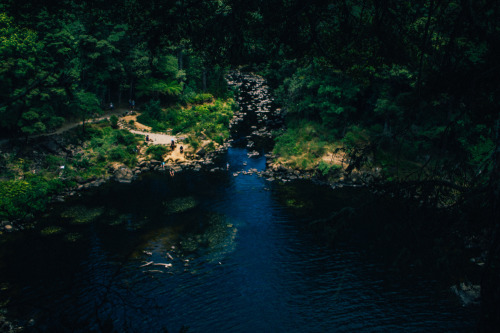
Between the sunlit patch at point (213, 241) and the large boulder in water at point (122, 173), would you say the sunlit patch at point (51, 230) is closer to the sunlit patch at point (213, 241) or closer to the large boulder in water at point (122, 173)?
the large boulder in water at point (122, 173)

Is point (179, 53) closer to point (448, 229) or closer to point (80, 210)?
point (80, 210)

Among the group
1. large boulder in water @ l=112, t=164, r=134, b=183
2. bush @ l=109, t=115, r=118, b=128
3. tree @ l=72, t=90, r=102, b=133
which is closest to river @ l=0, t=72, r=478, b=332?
large boulder in water @ l=112, t=164, r=134, b=183

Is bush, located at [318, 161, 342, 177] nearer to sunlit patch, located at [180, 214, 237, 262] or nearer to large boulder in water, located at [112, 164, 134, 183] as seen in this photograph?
sunlit patch, located at [180, 214, 237, 262]

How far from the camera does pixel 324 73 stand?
29844mm

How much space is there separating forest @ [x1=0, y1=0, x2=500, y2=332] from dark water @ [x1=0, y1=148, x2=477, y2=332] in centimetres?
589

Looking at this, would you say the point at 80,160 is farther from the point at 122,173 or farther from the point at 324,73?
the point at 324,73

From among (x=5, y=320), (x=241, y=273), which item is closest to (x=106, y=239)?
(x=5, y=320)

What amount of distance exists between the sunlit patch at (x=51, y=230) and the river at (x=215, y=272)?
0.22 ft

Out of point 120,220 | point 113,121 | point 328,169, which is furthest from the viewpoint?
point 113,121

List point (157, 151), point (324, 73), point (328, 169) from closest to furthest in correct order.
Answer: point (328, 169), point (324, 73), point (157, 151)

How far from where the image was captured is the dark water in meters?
15.6

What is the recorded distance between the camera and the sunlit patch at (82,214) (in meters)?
23.4

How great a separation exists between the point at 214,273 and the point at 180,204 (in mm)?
8770

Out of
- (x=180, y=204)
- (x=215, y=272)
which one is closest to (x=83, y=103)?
(x=180, y=204)
